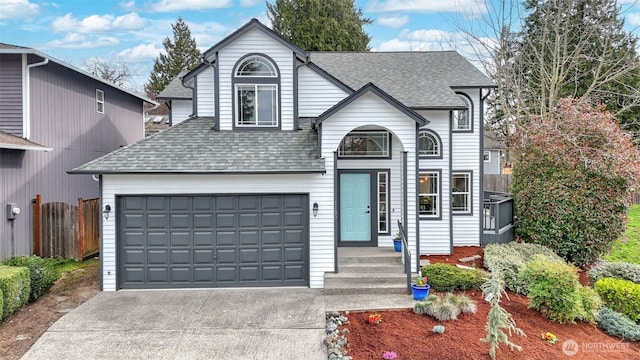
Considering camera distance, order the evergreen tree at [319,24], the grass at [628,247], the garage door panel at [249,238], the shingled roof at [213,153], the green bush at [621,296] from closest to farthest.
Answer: the green bush at [621,296]
the shingled roof at [213,153]
the garage door panel at [249,238]
the grass at [628,247]
the evergreen tree at [319,24]

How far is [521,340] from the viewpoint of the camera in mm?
6215

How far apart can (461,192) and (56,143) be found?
13.2m

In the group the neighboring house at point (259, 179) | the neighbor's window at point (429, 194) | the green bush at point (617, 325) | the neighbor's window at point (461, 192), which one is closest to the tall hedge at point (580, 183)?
the neighbor's window at point (461, 192)

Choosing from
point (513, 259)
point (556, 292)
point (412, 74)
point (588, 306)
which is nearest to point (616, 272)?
point (513, 259)

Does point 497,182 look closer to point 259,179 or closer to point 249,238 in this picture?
point 259,179

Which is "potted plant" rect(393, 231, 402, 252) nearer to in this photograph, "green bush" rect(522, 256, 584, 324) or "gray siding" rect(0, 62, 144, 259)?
"green bush" rect(522, 256, 584, 324)

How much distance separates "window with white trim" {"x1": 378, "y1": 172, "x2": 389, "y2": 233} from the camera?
34.5 feet

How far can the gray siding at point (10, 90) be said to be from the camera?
10.1 metres

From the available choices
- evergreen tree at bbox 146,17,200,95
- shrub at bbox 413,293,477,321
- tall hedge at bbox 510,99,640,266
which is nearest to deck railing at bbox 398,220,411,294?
shrub at bbox 413,293,477,321

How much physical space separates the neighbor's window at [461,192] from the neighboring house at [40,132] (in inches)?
489

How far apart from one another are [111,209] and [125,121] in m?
9.25

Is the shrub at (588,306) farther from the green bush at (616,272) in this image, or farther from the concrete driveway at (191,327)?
the concrete driveway at (191,327)

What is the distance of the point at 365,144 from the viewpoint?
423 inches

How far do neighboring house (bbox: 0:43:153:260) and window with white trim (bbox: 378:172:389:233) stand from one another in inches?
377
